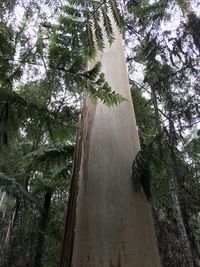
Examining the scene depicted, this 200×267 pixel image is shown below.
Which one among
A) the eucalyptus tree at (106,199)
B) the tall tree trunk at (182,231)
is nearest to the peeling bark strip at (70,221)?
the eucalyptus tree at (106,199)

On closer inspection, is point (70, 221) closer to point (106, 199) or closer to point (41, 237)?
point (106, 199)

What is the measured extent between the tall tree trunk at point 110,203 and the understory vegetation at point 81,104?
0.36 ft

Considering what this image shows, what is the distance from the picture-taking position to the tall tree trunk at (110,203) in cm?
118

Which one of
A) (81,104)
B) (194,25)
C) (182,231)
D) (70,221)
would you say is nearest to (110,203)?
(70,221)

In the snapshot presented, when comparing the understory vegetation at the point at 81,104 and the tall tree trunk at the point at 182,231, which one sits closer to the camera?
the understory vegetation at the point at 81,104

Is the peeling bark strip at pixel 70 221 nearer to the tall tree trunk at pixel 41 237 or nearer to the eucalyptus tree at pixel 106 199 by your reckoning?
the eucalyptus tree at pixel 106 199

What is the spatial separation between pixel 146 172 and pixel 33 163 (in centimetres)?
258

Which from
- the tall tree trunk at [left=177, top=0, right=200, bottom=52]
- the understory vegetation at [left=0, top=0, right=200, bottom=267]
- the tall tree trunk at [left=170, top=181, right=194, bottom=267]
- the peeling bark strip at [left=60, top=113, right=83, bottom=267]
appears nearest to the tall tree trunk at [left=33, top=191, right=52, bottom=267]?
the understory vegetation at [left=0, top=0, right=200, bottom=267]

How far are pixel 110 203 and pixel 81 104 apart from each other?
3.91 ft

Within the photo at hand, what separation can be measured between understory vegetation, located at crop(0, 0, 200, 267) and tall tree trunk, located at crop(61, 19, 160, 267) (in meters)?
0.11

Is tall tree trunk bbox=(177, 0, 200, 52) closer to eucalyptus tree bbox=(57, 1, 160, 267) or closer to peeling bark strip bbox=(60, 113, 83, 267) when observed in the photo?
eucalyptus tree bbox=(57, 1, 160, 267)

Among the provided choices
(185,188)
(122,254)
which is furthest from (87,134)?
(185,188)

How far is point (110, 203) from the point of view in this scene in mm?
1286

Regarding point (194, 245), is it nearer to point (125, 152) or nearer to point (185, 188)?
point (185, 188)
